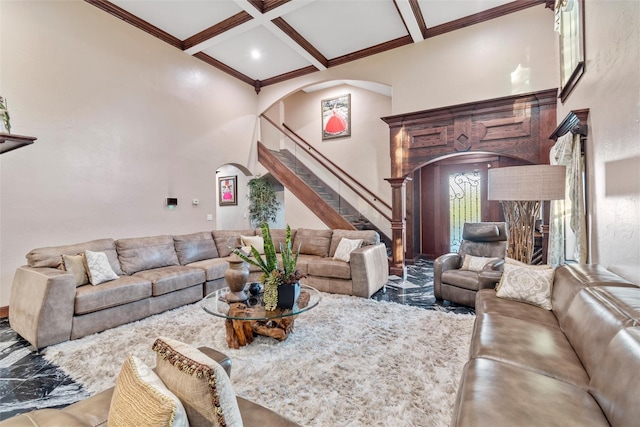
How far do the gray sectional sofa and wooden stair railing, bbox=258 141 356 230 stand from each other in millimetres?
1195

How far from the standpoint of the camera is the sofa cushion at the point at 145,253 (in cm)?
379

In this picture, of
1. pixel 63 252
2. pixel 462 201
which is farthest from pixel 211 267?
pixel 462 201

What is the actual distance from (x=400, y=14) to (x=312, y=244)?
12.3ft

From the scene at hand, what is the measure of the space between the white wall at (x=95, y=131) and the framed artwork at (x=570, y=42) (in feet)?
18.3

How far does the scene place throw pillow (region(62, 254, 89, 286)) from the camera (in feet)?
10.1

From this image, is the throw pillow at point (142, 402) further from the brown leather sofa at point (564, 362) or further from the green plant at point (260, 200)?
the green plant at point (260, 200)

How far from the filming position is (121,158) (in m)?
4.56

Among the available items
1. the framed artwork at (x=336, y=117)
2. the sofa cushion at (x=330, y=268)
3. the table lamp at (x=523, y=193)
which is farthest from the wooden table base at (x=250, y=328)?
the framed artwork at (x=336, y=117)

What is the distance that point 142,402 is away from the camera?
2.62 ft

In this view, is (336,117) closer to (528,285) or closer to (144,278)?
(144,278)

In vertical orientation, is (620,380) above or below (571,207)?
below

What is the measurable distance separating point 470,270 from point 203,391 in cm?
366

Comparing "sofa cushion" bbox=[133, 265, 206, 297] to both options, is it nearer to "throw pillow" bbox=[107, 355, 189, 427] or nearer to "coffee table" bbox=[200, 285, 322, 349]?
"coffee table" bbox=[200, 285, 322, 349]

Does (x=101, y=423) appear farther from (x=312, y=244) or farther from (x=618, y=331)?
(x=312, y=244)
